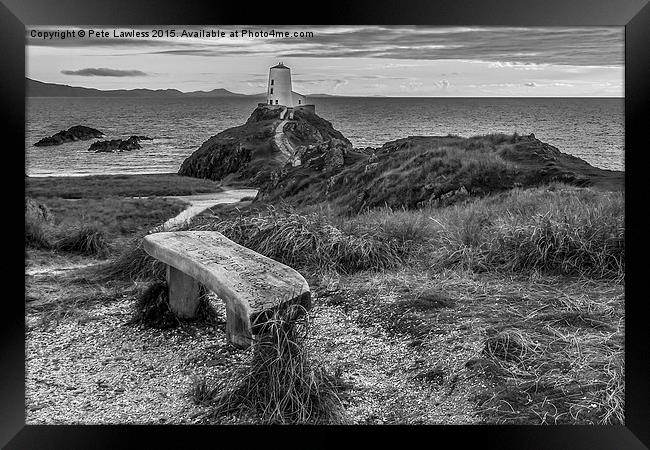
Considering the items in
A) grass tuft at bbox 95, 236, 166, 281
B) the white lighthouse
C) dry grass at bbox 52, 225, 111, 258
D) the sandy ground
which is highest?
the white lighthouse

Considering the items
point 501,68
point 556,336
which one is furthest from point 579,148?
point 556,336

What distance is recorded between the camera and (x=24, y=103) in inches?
93.2

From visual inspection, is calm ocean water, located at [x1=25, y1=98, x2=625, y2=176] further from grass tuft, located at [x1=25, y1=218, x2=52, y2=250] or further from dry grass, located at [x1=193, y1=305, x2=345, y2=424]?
dry grass, located at [x1=193, y1=305, x2=345, y2=424]

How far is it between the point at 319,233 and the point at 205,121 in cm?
90

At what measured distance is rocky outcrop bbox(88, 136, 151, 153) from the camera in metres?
3.84

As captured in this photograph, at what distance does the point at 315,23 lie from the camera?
2.31 metres

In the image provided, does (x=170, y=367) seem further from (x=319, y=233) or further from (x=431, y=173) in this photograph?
(x=431, y=173)

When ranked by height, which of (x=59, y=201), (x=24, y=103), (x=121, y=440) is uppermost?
(x=24, y=103)

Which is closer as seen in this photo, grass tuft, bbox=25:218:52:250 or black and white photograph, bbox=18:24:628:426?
black and white photograph, bbox=18:24:628:426

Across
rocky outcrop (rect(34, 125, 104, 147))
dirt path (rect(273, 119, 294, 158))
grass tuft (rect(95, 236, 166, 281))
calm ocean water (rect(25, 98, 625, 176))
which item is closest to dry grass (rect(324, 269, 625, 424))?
calm ocean water (rect(25, 98, 625, 176))


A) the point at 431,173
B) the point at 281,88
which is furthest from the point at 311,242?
the point at 431,173

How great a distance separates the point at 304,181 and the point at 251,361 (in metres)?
2.00

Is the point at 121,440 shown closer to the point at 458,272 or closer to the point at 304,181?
the point at 458,272

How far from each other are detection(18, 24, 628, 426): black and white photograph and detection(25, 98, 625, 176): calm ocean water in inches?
0.6
